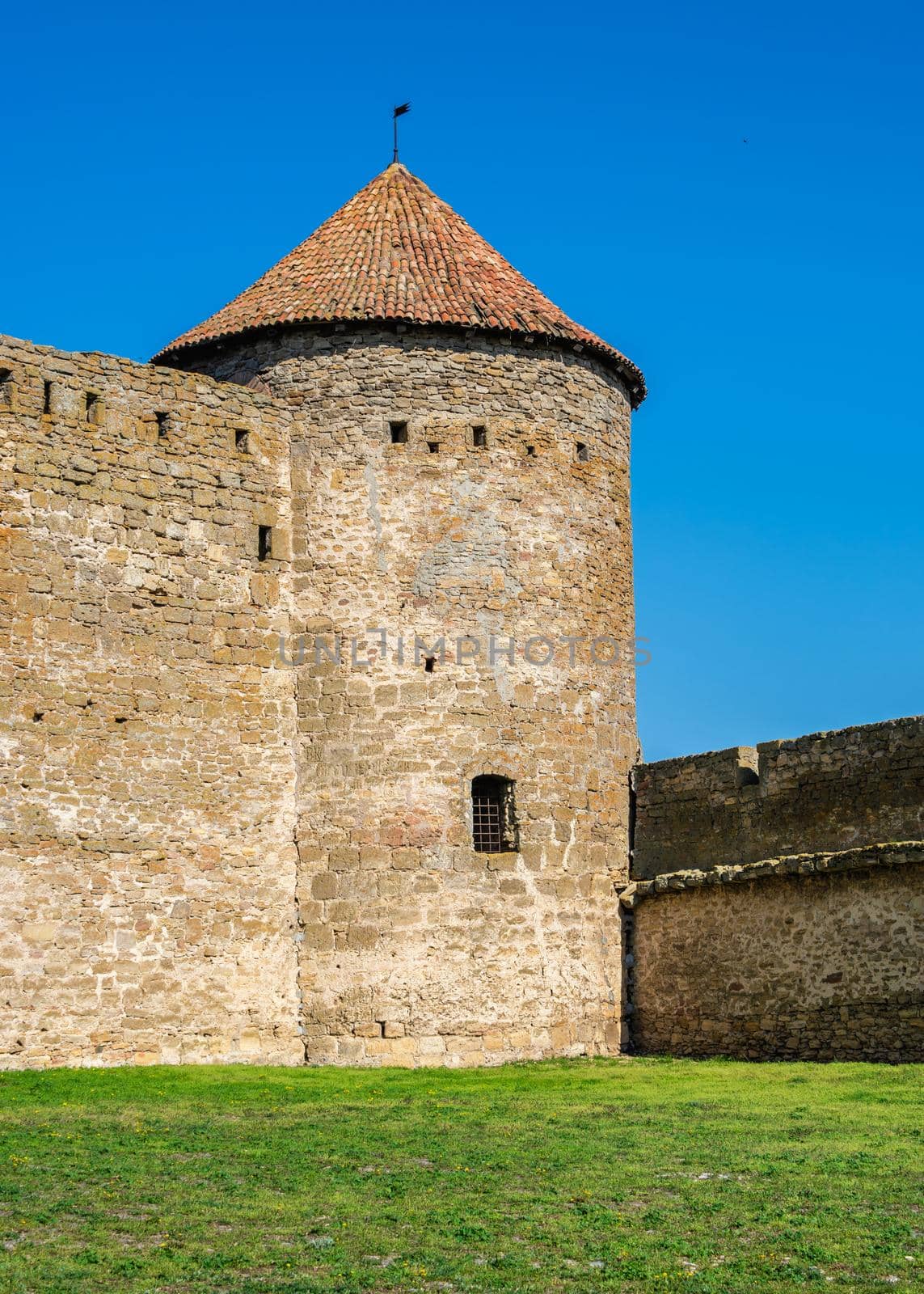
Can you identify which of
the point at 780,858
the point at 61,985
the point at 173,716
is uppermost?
the point at 173,716

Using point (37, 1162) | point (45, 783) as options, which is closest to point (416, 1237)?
point (37, 1162)

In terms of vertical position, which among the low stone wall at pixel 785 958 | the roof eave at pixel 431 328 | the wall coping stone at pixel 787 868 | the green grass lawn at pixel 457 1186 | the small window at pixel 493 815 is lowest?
the green grass lawn at pixel 457 1186

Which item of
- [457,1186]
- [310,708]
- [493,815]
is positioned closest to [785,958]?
[493,815]

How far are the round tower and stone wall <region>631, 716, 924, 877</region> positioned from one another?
49 cm

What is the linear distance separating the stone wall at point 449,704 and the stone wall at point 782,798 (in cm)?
50

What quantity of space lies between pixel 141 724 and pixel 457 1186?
8335 mm

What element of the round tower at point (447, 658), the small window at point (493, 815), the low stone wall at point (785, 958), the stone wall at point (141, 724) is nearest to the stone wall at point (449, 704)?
the round tower at point (447, 658)

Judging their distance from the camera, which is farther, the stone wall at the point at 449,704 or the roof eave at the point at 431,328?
the roof eave at the point at 431,328

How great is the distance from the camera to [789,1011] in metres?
19.6

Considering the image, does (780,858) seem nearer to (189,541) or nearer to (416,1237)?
(189,541)

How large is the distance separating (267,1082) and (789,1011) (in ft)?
19.0

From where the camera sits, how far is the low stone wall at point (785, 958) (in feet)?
60.2

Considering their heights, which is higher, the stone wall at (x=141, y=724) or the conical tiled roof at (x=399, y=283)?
the conical tiled roof at (x=399, y=283)

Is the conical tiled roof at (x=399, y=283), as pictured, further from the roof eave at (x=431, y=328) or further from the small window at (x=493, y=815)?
the small window at (x=493, y=815)
